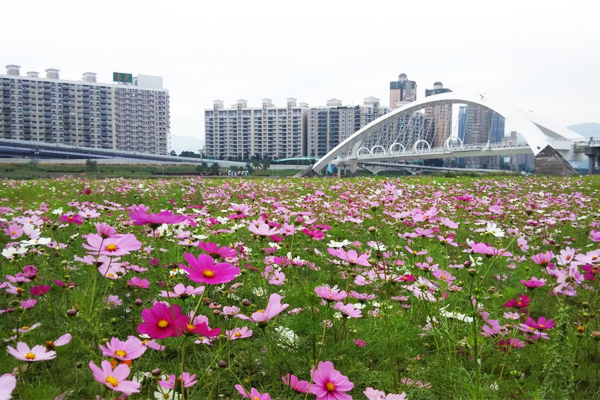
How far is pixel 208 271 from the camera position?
846 mm

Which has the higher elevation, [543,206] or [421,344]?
[543,206]

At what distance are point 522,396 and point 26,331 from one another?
1423 mm

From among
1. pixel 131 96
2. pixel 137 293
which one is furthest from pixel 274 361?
pixel 131 96

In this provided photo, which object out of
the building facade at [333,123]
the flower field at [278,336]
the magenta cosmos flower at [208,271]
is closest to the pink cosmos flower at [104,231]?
the flower field at [278,336]

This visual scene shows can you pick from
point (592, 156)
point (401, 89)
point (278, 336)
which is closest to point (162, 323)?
point (278, 336)

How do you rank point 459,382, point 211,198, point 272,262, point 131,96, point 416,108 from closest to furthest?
point 459,382 → point 272,262 → point 211,198 → point 416,108 → point 131,96

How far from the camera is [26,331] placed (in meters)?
1.32

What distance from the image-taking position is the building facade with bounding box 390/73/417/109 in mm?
94738

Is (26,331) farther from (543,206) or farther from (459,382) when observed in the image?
(543,206)

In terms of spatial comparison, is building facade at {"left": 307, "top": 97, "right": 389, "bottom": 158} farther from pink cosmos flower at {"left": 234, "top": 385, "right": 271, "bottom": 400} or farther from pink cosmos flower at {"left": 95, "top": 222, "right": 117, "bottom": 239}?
pink cosmos flower at {"left": 234, "top": 385, "right": 271, "bottom": 400}

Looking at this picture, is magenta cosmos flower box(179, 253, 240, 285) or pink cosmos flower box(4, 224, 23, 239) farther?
pink cosmos flower box(4, 224, 23, 239)

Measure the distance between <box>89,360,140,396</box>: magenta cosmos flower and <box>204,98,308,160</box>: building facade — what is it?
298 ft

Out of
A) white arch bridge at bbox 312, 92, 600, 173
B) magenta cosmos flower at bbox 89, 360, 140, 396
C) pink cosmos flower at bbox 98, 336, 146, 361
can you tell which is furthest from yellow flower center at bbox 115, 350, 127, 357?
white arch bridge at bbox 312, 92, 600, 173

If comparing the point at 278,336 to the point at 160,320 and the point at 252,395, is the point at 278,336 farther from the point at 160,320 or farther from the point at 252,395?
the point at 160,320
